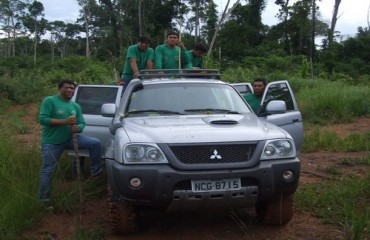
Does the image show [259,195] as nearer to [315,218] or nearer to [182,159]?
[182,159]

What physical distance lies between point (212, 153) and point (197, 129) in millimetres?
304

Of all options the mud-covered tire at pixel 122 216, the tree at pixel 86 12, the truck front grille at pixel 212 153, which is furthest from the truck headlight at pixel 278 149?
the tree at pixel 86 12

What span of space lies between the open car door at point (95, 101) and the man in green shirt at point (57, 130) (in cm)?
47

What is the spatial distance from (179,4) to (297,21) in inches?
404

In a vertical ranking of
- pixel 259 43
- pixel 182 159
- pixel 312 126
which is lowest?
pixel 312 126

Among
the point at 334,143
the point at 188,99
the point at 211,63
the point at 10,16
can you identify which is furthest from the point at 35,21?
the point at 188,99

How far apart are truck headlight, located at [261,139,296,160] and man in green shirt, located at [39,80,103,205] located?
88.5 inches

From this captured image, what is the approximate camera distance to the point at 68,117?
561 centimetres

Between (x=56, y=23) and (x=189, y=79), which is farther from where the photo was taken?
(x=56, y=23)

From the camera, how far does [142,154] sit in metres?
4.14

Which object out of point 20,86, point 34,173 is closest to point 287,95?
point 34,173

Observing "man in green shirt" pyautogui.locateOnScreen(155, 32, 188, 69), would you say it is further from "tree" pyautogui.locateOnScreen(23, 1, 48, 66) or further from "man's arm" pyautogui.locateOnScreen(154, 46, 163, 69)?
"tree" pyautogui.locateOnScreen(23, 1, 48, 66)

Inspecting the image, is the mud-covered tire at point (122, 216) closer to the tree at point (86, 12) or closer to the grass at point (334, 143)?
the grass at point (334, 143)

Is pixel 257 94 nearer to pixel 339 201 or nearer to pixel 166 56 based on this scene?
pixel 166 56
